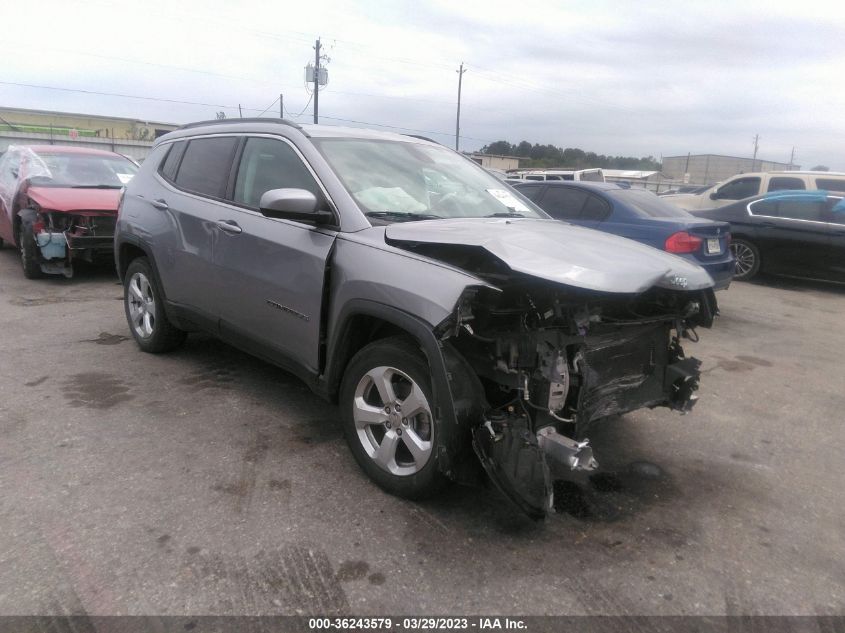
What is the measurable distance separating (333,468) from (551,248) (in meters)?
1.68

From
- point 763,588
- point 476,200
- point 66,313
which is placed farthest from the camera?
point 66,313

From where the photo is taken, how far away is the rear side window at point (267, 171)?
378 centimetres

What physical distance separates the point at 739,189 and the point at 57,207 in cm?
1217

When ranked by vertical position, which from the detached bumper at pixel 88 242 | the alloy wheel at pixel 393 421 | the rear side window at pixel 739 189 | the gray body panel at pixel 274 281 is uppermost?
the rear side window at pixel 739 189

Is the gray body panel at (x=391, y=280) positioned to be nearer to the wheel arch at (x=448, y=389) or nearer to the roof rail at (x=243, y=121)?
the wheel arch at (x=448, y=389)

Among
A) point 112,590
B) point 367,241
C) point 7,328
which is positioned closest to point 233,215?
point 367,241

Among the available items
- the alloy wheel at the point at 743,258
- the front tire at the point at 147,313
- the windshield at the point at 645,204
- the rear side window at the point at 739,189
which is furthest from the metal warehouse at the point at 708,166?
the front tire at the point at 147,313

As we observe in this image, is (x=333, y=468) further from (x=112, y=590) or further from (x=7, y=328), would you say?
(x=7, y=328)

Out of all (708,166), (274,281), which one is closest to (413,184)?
(274,281)

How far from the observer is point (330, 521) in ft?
9.86

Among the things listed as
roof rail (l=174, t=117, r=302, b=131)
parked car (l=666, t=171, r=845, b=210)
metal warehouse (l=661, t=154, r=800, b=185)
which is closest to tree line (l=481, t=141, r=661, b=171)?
metal warehouse (l=661, t=154, r=800, b=185)

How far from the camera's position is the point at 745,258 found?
1034cm

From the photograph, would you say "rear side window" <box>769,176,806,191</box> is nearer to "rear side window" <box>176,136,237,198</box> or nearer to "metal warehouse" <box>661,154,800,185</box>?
"rear side window" <box>176,136,237,198</box>

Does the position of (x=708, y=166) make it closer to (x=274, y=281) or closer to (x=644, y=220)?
(x=644, y=220)
